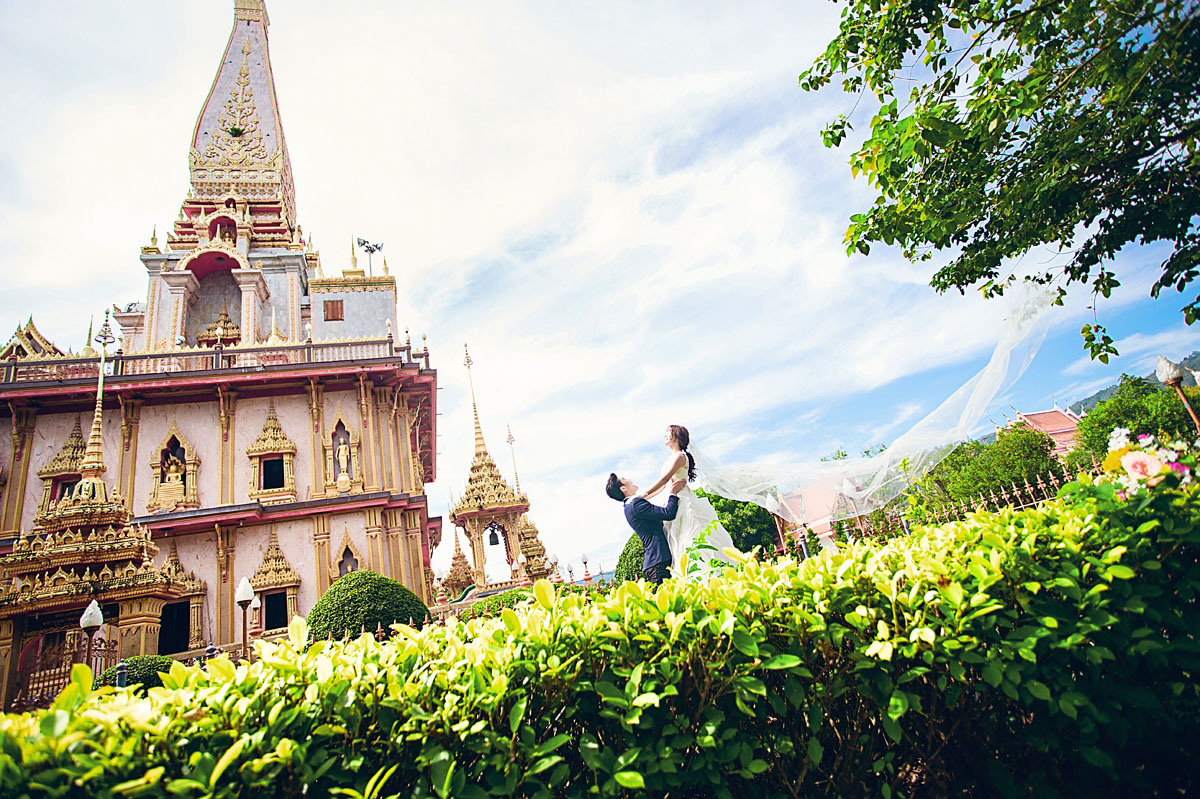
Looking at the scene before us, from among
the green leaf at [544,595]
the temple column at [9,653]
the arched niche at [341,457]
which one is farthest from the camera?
the arched niche at [341,457]

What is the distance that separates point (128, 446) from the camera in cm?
1596

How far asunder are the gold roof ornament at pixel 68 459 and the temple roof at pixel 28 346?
8.98 ft

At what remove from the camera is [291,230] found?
76.1 ft

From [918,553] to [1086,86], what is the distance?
477 centimetres

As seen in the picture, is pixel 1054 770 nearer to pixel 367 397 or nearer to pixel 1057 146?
pixel 1057 146

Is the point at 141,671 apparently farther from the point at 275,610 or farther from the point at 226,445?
the point at 226,445

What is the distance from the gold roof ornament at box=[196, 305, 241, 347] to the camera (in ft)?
64.4

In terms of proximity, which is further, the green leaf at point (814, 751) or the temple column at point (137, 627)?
the temple column at point (137, 627)

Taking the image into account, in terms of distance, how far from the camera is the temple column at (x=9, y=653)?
9.80m

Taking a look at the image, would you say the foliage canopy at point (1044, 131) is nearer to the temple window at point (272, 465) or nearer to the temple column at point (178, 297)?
the temple window at point (272, 465)

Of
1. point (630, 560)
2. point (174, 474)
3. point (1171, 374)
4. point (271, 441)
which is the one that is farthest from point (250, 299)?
point (1171, 374)

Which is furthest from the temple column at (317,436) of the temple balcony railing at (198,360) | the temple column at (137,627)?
the temple column at (137,627)

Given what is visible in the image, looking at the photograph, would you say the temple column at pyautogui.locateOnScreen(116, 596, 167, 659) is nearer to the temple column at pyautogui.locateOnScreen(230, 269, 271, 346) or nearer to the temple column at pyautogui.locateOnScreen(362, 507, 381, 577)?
the temple column at pyautogui.locateOnScreen(362, 507, 381, 577)

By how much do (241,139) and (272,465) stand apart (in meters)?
14.6
